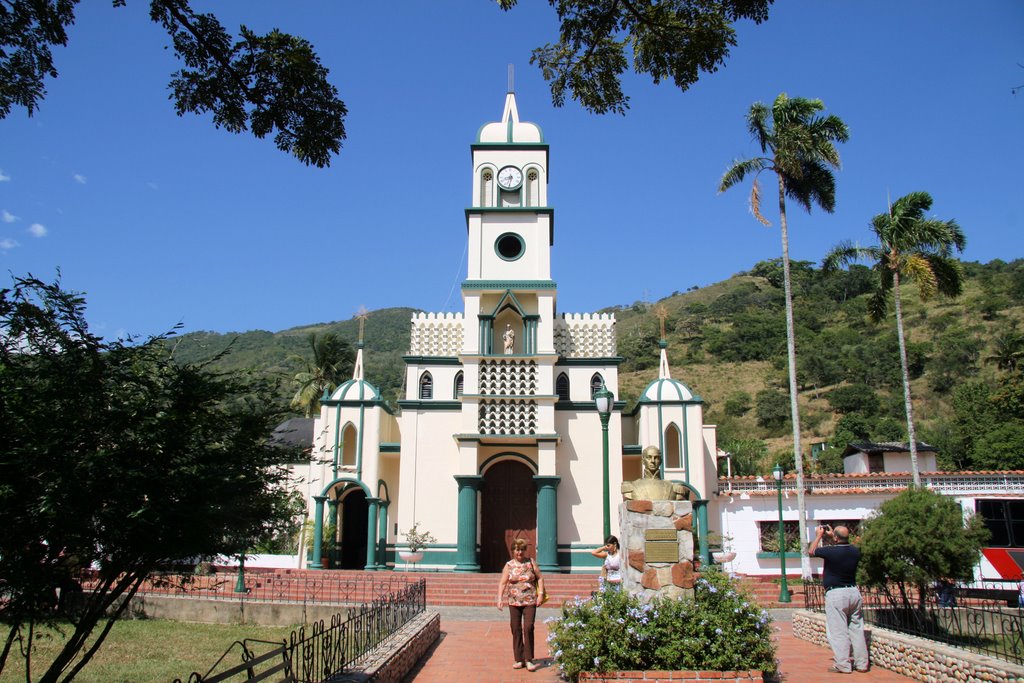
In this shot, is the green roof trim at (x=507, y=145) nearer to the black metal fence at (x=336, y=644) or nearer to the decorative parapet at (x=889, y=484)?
the decorative parapet at (x=889, y=484)

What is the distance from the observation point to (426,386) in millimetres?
27625

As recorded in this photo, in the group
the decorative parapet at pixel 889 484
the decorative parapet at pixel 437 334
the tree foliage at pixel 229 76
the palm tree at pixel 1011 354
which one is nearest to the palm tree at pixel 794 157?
the decorative parapet at pixel 889 484

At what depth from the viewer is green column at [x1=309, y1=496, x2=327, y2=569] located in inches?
993

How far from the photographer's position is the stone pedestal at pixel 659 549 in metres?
9.83

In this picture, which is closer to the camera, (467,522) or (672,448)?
(467,522)

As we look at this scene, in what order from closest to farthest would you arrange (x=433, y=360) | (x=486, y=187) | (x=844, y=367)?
1. (x=433, y=360)
2. (x=486, y=187)
3. (x=844, y=367)

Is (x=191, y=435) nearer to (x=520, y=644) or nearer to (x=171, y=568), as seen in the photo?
(x=171, y=568)

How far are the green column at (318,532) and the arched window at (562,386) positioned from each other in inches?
334

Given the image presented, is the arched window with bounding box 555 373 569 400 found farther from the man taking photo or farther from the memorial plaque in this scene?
the memorial plaque

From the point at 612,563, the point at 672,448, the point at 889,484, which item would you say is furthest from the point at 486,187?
the point at 612,563

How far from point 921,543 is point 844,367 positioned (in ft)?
188

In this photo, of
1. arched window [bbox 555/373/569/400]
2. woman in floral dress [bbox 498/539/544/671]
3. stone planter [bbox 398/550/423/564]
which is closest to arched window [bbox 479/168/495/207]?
arched window [bbox 555/373/569/400]

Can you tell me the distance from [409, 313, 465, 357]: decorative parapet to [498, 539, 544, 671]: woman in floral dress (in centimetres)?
1761

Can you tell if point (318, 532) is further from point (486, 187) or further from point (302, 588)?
point (486, 187)
